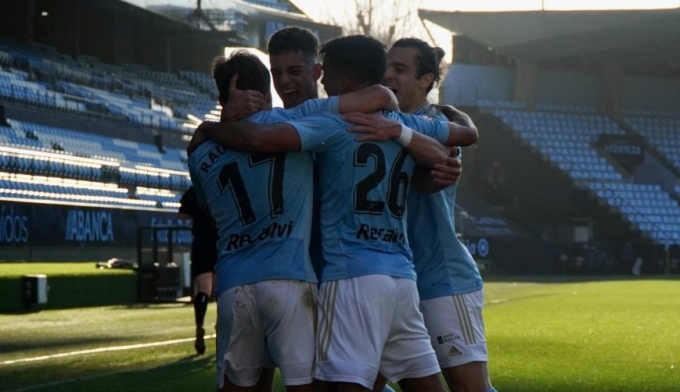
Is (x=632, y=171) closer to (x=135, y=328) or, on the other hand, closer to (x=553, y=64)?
(x=553, y=64)

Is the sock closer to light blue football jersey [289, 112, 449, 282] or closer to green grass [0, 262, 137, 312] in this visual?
light blue football jersey [289, 112, 449, 282]

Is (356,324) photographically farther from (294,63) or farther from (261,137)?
(294,63)

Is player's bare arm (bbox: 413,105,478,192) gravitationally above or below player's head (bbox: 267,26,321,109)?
below

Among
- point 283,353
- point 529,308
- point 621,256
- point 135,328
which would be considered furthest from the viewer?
point 621,256

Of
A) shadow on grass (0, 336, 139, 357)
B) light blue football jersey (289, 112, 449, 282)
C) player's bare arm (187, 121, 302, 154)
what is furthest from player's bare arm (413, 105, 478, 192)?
shadow on grass (0, 336, 139, 357)

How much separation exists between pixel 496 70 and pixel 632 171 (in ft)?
24.7

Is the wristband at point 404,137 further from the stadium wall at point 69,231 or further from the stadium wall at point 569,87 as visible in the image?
the stadium wall at point 569,87

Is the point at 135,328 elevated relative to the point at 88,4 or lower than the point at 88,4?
lower

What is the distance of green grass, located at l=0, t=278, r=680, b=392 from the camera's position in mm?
9383

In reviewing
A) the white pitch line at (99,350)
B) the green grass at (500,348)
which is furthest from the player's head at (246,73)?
the white pitch line at (99,350)

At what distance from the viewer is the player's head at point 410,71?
18.9 ft

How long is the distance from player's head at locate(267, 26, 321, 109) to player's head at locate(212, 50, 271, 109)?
0.79 feet

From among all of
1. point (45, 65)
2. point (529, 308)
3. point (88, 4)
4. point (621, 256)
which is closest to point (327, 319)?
point (529, 308)

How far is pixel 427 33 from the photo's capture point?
5728cm
